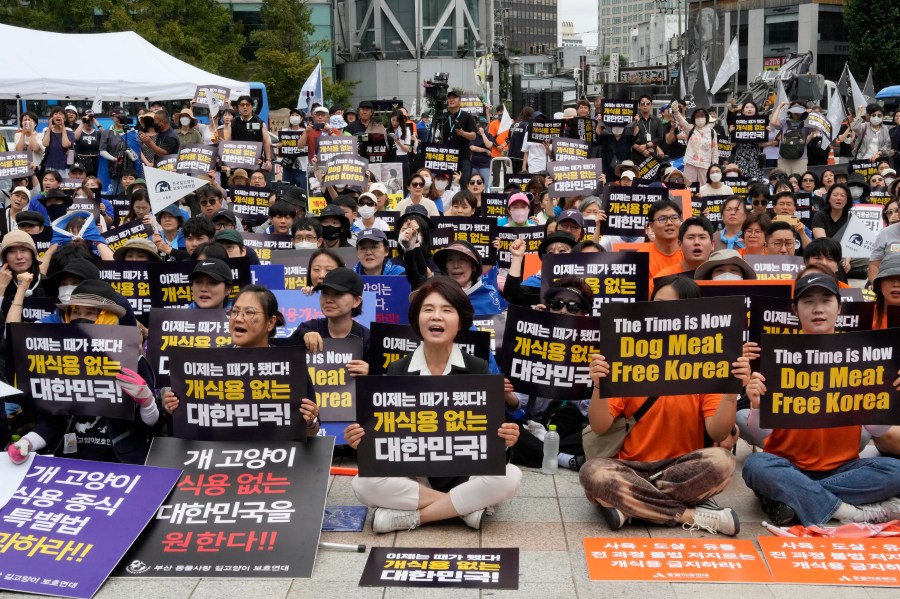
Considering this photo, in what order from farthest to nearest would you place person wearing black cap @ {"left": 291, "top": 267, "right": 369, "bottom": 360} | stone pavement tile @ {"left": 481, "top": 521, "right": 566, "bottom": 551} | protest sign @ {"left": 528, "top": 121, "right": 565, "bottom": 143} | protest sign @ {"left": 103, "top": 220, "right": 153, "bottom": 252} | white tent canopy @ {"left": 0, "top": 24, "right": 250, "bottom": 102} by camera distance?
white tent canopy @ {"left": 0, "top": 24, "right": 250, "bottom": 102}, protest sign @ {"left": 528, "top": 121, "right": 565, "bottom": 143}, protest sign @ {"left": 103, "top": 220, "right": 153, "bottom": 252}, person wearing black cap @ {"left": 291, "top": 267, "right": 369, "bottom": 360}, stone pavement tile @ {"left": 481, "top": 521, "right": 566, "bottom": 551}

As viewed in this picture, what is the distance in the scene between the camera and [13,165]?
16344 mm

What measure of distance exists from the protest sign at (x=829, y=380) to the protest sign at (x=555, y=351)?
4.15 ft

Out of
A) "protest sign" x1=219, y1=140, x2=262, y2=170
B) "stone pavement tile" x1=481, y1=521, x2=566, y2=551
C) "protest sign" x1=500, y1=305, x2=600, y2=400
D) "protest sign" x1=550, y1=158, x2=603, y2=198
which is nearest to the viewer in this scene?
"stone pavement tile" x1=481, y1=521, x2=566, y2=551

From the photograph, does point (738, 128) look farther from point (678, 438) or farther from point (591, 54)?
point (591, 54)

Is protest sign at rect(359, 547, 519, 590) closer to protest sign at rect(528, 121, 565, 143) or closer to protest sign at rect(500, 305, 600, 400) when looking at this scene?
protest sign at rect(500, 305, 600, 400)

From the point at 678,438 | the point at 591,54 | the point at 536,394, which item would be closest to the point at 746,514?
the point at 678,438

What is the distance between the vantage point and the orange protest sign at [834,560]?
5352 millimetres

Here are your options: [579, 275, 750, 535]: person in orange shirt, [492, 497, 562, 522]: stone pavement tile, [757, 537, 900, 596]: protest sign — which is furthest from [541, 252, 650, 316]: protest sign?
[757, 537, 900, 596]: protest sign

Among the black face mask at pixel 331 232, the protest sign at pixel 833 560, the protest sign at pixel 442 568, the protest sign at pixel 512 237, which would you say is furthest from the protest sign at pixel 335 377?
the protest sign at pixel 512 237

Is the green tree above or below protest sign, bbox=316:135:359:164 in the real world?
above

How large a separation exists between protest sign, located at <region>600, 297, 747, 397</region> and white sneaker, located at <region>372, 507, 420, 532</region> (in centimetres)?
132

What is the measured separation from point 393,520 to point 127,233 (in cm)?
658

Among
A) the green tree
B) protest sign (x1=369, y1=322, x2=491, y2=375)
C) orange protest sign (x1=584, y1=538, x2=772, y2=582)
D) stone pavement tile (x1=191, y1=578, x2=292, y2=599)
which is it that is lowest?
orange protest sign (x1=584, y1=538, x2=772, y2=582)

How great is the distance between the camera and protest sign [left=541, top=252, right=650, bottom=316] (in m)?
8.41
